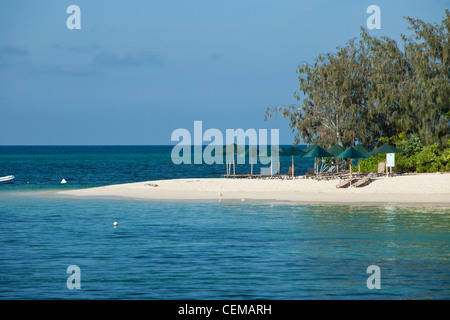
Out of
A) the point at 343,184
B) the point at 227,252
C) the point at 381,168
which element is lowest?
the point at 227,252

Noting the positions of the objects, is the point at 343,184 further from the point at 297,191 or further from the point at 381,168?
the point at 381,168

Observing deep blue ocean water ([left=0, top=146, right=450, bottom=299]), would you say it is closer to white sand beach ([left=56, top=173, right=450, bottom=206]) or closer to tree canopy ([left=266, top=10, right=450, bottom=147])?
white sand beach ([left=56, top=173, right=450, bottom=206])

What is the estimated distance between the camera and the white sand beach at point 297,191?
4153 centimetres

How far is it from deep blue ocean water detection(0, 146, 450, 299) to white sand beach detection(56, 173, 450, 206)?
4186 millimetres

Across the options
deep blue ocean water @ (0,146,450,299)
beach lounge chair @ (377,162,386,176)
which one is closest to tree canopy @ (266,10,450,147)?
beach lounge chair @ (377,162,386,176)

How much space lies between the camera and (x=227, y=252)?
22672mm

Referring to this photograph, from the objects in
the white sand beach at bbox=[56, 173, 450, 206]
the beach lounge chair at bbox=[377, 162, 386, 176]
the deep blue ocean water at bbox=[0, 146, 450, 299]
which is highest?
the beach lounge chair at bbox=[377, 162, 386, 176]

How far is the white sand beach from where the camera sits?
41531 mm

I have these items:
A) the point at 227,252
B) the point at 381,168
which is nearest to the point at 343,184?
the point at 381,168

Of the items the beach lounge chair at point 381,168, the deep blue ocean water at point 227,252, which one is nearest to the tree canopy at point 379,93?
the beach lounge chair at point 381,168

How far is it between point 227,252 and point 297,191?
77.1 feet

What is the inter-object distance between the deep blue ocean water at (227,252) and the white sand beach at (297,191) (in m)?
4.19

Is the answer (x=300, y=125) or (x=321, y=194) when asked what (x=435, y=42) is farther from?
(x=321, y=194)
